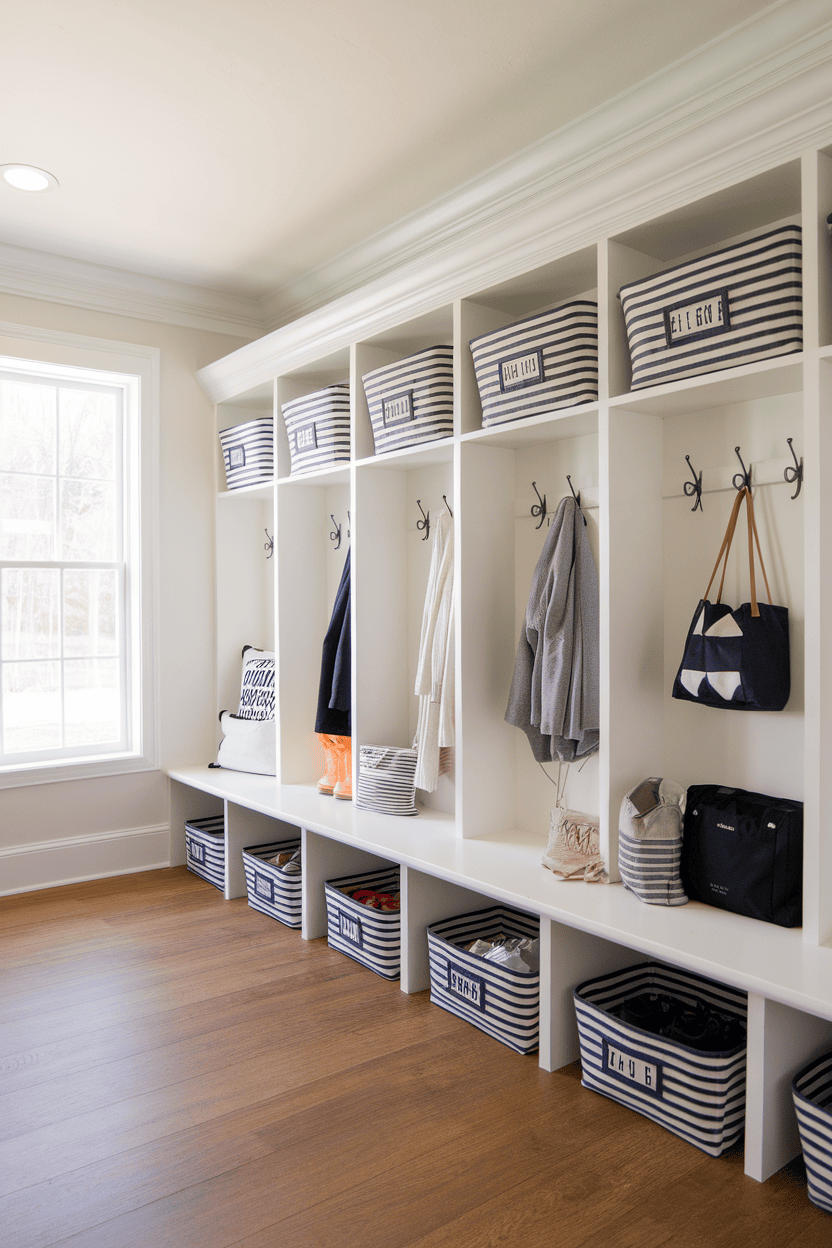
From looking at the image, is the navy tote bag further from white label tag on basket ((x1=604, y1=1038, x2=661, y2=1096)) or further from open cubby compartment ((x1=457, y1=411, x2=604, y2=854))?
white label tag on basket ((x1=604, y1=1038, x2=661, y2=1096))

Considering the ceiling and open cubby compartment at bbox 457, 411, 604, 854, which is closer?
the ceiling

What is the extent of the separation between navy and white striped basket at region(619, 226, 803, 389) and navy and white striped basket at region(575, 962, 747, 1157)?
1.56 meters

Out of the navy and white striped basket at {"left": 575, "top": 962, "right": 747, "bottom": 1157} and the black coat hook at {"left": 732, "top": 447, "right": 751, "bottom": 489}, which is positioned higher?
the black coat hook at {"left": 732, "top": 447, "right": 751, "bottom": 489}

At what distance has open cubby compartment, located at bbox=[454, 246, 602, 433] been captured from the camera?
8.68ft

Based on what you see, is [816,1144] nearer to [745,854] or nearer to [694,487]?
[745,854]

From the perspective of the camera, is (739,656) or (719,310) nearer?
(719,310)

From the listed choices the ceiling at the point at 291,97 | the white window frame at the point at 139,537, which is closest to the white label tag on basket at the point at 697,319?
the ceiling at the point at 291,97

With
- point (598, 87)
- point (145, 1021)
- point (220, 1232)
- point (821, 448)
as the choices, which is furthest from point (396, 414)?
point (220, 1232)

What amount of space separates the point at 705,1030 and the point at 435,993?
810mm

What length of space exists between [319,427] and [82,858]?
2.13 m

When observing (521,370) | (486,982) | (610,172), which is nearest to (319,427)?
(521,370)

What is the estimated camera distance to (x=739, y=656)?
2141 millimetres

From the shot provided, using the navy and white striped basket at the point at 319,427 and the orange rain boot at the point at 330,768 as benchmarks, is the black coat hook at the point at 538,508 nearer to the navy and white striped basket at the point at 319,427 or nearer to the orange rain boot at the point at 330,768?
the navy and white striped basket at the point at 319,427

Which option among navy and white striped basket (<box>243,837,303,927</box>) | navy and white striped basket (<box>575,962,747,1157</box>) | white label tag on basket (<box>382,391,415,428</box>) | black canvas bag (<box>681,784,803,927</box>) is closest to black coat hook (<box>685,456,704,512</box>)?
black canvas bag (<box>681,784,803,927</box>)
